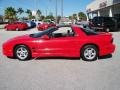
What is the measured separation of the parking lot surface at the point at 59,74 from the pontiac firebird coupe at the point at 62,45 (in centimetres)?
27

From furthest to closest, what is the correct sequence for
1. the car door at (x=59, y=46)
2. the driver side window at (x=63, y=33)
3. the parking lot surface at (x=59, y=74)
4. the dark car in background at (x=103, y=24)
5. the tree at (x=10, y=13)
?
the tree at (x=10, y=13)
the dark car in background at (x=103, y=24)
the driver side window at (x=63, y=33)
the car door at (x=59, y=46)
the parking lot surface at (x=59, y=74)

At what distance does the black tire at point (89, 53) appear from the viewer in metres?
9.58

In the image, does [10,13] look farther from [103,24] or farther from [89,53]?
[89,53]

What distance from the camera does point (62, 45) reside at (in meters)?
9.52

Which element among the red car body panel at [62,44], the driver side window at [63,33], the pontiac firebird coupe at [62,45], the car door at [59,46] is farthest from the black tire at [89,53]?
the driver side window at [63,33]

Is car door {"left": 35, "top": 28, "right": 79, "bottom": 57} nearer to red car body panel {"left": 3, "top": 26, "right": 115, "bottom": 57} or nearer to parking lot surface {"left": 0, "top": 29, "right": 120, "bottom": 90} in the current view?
red car body panel {"left": 3, "top": 26, "right": 115, "bottom": 57}

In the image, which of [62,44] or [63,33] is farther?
[63,33]

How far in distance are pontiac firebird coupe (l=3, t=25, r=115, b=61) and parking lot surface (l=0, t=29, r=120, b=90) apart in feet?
0.88

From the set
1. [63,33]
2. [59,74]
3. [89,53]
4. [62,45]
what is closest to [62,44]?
[62,45]

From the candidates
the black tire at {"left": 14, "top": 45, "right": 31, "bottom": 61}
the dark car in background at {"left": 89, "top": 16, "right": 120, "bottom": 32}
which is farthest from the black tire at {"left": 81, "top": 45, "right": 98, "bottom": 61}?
the dark car in background at {"left": 89, "top": 16, "right": 120, "bottom": 32}

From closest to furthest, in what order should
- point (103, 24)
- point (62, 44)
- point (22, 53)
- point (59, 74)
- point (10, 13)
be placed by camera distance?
1. point (59, 74)
2. point (62, 44)
3. point (22, 53)
4. point (103, 24)
5. point (10, 13)

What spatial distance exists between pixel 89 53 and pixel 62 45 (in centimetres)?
104

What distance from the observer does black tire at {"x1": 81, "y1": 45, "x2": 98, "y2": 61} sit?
9.58m

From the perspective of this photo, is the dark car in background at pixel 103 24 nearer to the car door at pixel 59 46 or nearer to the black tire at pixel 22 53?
the car door at pixel 59 46
